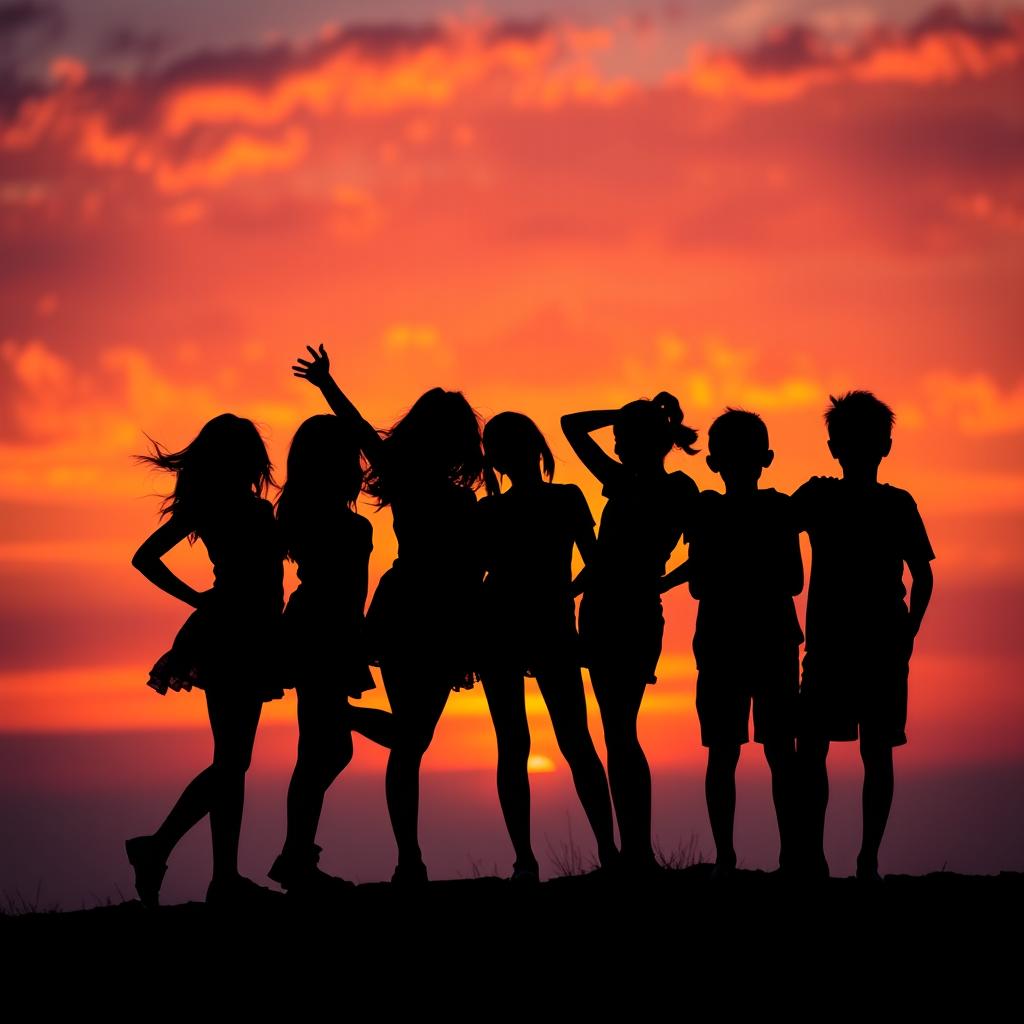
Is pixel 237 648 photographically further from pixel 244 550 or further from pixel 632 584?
pixel 632 584

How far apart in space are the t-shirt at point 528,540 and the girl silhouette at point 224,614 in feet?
4.23

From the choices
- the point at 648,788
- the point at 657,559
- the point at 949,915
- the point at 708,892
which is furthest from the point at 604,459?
the point at 949,915

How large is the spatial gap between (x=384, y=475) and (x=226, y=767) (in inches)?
76.4

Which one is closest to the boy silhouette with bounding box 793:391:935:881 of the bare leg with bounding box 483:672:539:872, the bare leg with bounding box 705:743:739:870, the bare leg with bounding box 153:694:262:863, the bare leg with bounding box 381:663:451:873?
the bare leg with bounding box 705:743:739:870

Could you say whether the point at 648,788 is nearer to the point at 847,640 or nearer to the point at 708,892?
the point at 708,892

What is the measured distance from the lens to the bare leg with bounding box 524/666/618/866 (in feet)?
31.6

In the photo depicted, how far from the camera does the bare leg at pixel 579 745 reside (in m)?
9.62

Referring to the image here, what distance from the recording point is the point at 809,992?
7.77 m

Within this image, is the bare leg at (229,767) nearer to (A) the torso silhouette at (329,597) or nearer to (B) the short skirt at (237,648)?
(B) the short skirt at (237,648)

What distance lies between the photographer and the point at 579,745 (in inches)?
381

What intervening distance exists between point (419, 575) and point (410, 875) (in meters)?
1.76

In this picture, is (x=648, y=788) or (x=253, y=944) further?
(x=648, y=788)

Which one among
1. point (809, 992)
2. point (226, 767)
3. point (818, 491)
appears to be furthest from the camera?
point (818, 491)

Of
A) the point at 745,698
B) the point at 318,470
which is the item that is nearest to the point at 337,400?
the point at 318,470
